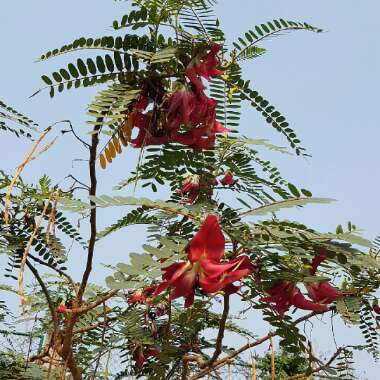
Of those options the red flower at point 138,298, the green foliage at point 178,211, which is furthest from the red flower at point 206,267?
the red flower at point 138,298

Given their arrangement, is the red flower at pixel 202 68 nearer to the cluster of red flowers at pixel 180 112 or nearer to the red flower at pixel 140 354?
the cluster of red flowers at pixel 180 112

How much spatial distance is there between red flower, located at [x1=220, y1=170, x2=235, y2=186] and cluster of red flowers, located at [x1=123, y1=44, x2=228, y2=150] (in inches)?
7.6

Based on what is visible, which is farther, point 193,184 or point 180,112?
point 193,184

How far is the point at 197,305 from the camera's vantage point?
4.05ft

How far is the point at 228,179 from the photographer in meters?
1.30

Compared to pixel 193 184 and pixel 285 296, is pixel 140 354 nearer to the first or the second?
pixel 193 184

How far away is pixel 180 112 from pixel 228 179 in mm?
297

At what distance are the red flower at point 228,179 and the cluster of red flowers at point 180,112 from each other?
0.64 feet

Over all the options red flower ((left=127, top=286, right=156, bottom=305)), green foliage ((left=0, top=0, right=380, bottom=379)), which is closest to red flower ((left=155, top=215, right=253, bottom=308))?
green foliage ((left=0, top=0, right=380, bottom=379))

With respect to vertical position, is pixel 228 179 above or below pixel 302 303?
above

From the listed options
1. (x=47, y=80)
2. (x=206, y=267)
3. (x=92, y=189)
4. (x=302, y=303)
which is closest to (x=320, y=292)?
(x=302, y=303)

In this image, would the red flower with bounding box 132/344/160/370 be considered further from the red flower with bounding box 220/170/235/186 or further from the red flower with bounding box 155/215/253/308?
the red flower with bounding box 155/215/253/308

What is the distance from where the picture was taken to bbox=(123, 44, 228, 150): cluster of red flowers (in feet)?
3.41

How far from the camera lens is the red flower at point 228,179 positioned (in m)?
1.29
